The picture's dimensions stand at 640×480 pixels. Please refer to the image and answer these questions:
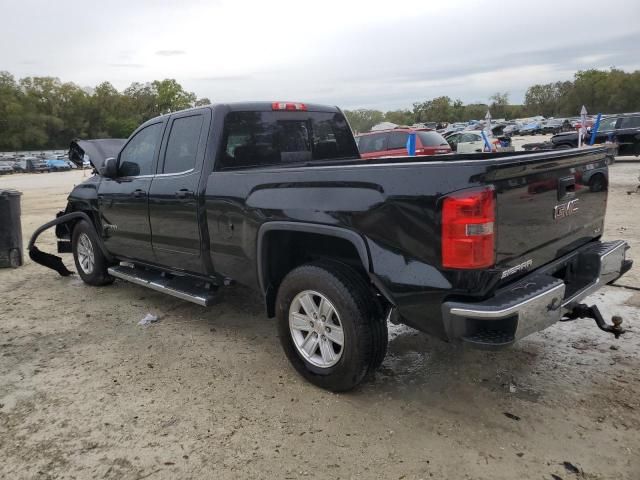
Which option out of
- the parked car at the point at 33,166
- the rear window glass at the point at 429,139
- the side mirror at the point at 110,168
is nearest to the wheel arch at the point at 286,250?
the side mirror at the point at 110,168

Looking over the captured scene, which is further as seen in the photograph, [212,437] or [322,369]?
[322,369]

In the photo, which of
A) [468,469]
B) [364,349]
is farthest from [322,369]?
[468,469]

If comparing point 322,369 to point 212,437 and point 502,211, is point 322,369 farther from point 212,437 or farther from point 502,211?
point 502,211

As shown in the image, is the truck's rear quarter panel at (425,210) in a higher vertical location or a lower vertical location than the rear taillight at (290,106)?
lower

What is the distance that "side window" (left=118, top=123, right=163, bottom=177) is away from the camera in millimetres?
5074

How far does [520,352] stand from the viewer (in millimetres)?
4020

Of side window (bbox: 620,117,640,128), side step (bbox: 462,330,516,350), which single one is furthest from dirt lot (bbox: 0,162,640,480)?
side window (bbox: 620,117,640,128)

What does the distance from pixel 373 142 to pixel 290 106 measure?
36.4 feet

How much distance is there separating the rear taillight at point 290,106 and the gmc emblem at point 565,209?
252 cm

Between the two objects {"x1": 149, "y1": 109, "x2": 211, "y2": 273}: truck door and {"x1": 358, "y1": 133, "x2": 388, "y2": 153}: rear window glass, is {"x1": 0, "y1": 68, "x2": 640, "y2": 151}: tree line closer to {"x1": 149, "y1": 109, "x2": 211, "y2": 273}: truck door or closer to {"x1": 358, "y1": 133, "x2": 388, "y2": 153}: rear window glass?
{"x1": 358, "y1": 133, "x2": 388, "y2": 153}: rear window glass

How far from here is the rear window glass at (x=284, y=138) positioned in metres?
4.38

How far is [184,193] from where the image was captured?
14.5 ft

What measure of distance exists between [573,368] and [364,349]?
5.32 ft

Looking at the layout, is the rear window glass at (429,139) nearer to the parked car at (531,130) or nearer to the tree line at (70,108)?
the parked car at (531,130)
